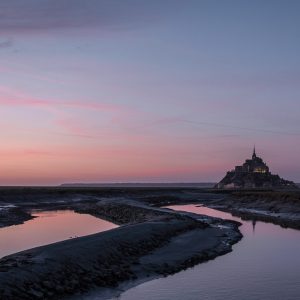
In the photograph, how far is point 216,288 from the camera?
2195 cm

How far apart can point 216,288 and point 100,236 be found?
10979 millimetres

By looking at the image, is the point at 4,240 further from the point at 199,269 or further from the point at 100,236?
the point at 199,269

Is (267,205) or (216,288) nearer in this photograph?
(216,288)

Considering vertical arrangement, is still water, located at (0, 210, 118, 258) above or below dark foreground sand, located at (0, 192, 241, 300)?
below

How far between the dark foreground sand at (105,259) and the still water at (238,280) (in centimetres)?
114

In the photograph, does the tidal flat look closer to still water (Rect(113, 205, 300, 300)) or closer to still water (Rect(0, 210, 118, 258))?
still water (Rect(113, 205, 300, 300))

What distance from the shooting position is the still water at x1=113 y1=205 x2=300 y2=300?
2078 centimetres

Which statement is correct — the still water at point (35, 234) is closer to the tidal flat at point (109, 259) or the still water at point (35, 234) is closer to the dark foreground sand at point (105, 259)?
the tidal flat at point (109, 259)

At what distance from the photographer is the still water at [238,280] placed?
20.8 metres

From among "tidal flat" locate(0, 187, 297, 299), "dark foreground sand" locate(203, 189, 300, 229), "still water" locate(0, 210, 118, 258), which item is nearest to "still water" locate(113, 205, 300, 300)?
"tidal flat" locate(0, 187, 297, 299)

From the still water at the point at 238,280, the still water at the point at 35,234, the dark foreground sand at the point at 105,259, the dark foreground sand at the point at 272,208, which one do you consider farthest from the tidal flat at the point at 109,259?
the dark foreground sand at the point at 272,208

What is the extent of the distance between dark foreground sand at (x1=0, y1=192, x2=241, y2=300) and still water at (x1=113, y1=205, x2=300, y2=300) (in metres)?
1.14

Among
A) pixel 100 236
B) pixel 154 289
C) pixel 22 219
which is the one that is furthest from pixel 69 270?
pixel 22 219

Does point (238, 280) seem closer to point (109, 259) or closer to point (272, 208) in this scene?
point (109, 259)
